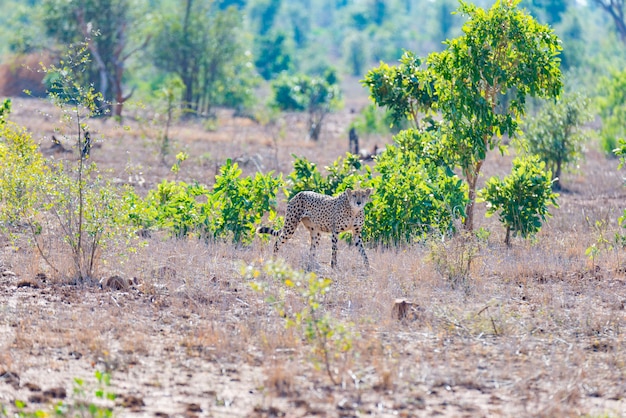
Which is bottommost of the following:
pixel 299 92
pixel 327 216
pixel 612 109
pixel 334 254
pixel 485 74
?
pixel 334 254

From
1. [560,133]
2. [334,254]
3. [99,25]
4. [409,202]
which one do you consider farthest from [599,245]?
[99,25]

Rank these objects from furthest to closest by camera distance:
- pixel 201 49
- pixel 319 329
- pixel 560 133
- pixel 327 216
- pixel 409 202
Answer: pixel 201 49, pixel 560 133, pixel 409 202, pixel 327 216, pixel 319 329

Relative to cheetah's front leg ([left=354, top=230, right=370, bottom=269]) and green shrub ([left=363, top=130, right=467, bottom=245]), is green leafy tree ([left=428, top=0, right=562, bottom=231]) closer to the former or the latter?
green shrub ([left=363, top=130, right=467, bottom=245])

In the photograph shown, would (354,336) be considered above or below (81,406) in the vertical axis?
above

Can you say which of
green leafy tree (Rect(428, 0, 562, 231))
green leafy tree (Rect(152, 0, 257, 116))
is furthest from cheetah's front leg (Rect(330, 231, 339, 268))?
green leafy tree (Rect(152, 0, 257, 116))

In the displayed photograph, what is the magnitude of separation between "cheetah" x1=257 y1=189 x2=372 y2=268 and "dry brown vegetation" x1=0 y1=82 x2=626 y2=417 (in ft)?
0.88

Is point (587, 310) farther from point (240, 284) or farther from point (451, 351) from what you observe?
point (240, 284)

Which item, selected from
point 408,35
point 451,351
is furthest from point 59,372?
point 408,35

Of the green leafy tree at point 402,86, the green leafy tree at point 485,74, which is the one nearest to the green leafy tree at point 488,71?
the green leafy tree at point 485,74

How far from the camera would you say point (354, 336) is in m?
8.25

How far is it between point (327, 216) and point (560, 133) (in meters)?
11.2

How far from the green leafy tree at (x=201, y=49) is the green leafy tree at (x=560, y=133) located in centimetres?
2071

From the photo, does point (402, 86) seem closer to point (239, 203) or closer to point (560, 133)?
point (239, 203)

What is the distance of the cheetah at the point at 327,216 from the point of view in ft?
39.0
